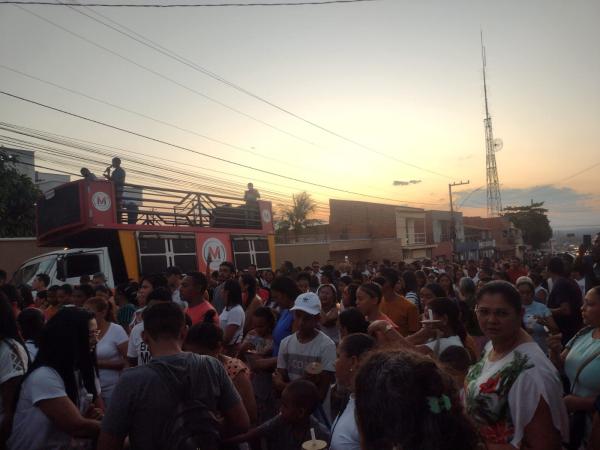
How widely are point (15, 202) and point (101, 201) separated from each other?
10600 mm

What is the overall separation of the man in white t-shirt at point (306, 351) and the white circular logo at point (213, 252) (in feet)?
30.9

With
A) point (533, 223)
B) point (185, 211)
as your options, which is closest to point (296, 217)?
point (185, 211)

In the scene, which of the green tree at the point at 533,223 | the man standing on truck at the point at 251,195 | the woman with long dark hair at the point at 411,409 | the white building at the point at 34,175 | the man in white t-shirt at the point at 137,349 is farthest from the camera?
the green tree at the point at 533,223

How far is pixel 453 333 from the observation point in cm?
425

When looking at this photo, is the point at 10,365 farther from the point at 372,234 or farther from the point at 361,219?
the point at 361,219

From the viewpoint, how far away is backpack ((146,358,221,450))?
2.34 meters

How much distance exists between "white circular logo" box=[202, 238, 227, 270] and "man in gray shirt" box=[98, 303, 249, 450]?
35.2ft

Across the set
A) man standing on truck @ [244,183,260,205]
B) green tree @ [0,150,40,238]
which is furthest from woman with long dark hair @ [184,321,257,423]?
green tree @ [0,150,40,238]

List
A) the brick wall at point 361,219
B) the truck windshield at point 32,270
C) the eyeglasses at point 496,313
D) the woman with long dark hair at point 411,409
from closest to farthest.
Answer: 1. the woman with long dark hair at point 411,409
2. the eyeglasses at point 496,313
3. the truck windshield at point 32,270
4. the brick wall at point 361,219

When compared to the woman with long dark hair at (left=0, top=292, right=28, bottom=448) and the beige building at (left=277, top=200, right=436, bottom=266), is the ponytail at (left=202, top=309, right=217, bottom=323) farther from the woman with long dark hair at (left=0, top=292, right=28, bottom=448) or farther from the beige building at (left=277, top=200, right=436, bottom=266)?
the beige building at (left=277, top=200, right=436, bottom=266)

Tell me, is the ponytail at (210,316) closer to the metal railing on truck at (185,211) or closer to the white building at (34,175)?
the metal railing on truck at (185,211)

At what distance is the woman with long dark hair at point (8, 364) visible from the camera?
2836 mm

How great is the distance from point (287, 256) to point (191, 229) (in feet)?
48.9

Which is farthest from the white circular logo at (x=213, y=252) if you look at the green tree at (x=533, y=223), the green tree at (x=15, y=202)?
the green tree at (x=533, y=223)
